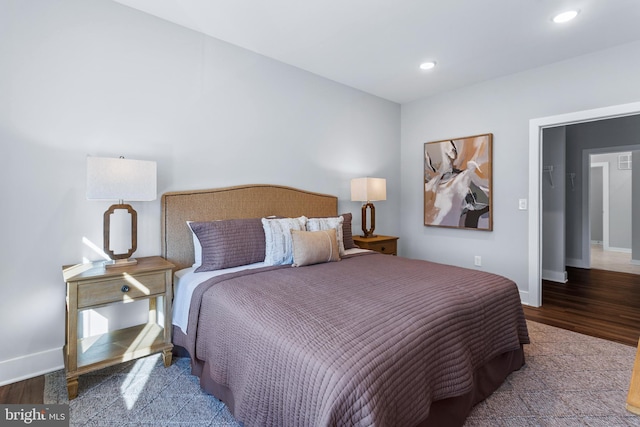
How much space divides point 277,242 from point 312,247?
0.29 m

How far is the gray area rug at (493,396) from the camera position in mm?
1683

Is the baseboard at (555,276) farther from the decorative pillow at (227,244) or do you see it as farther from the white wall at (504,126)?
the decorative pillow at (227,244)

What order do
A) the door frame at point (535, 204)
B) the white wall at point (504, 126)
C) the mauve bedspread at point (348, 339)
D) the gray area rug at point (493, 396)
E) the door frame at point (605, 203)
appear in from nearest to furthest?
the mauve bedspread at point (348, 339), the gray area rug at point (493, 396), the white wall at point (504, 126), the door frame at point (535, 204), the door frame at point (605, 203)

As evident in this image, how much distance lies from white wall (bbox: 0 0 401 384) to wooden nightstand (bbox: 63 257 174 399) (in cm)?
28

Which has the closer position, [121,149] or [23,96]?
[23,96]

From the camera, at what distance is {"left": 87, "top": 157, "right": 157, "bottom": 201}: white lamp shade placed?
1.97m

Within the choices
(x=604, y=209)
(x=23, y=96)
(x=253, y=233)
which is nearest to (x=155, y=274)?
(x=253, y=233)

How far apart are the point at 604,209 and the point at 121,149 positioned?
9.53m

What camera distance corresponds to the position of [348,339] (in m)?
1.27

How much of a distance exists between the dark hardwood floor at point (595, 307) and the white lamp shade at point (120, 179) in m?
3.64

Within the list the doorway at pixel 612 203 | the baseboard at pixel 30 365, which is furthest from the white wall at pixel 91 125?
the doorway at pixel 612 203

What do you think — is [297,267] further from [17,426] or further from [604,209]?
[604,209]

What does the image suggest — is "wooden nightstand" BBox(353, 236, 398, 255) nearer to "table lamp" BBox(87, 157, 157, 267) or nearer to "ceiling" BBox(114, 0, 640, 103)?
"ceiling" BBox(114, 0, 640, 103)

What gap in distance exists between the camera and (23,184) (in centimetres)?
203
